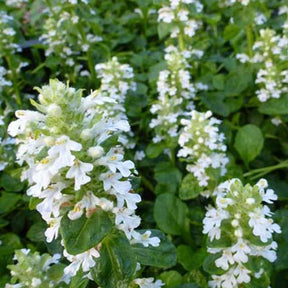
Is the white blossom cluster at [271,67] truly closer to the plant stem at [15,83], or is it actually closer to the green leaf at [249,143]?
the green leaf at [249,143]

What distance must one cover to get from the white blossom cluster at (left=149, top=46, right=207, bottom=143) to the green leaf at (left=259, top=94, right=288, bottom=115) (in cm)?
50

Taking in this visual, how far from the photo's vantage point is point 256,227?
1.84m

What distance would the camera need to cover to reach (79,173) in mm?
1479

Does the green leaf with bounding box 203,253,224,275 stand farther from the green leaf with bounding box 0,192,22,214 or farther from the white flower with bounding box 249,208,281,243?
the green leaf with bounding box 0,192,22,214

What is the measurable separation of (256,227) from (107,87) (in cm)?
167

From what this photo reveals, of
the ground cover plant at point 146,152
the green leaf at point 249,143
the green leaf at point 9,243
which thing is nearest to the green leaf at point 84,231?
the ground cover plant at point 146,152

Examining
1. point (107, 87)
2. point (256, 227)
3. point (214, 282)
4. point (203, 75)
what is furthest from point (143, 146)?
point (256, 227)

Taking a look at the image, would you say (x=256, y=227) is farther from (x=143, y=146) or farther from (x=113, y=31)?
(x=113, y=31)

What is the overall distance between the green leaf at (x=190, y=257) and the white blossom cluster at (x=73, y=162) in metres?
0.97

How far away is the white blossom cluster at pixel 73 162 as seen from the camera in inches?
58.3

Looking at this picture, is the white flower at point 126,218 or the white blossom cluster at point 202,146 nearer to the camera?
the white flower at point 126,218

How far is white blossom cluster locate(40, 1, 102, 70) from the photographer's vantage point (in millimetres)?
3701

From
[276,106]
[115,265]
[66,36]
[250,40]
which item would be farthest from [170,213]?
[66,36]

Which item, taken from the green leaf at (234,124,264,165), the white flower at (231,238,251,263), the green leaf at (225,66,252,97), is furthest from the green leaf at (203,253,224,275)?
the green leaf at (225,66,252,97)
